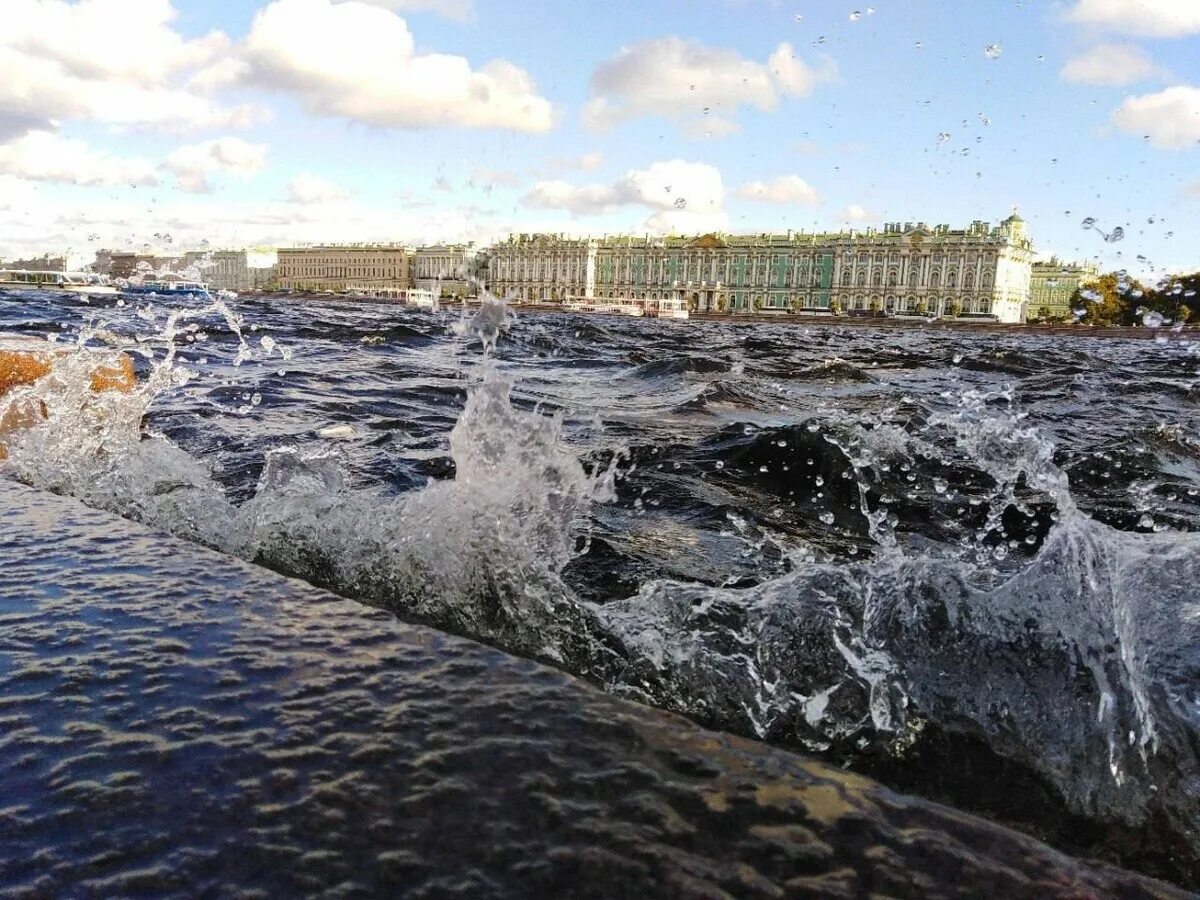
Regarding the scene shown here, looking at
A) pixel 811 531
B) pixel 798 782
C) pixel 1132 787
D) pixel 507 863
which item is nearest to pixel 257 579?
pixel 507 863

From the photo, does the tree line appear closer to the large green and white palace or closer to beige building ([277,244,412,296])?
the large green and white palace

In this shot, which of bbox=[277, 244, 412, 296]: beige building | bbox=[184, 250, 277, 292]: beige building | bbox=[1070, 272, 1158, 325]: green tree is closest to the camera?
bbox=[1070, 272, 1158, 325]: green tree

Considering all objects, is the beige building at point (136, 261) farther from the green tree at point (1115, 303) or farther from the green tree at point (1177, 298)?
the green tree at point (1177, 298)

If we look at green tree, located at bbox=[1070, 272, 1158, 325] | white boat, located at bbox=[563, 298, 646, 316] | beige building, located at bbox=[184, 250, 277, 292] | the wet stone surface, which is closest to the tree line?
green tree, located at bbox=[1070, 272, 1158, 325]

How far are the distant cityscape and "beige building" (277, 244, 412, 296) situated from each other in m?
0.29

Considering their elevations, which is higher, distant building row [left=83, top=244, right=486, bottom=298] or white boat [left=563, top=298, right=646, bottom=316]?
→ distant building row [left=83, top=244, right=486, bottom=298]

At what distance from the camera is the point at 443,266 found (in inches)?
4953

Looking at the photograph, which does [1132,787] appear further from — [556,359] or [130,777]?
[556,359]

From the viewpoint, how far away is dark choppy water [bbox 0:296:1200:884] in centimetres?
166

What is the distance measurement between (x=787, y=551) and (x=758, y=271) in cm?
10534

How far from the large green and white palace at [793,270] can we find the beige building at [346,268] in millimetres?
22803

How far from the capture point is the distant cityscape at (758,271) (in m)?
88.6

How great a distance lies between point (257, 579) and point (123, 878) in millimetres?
925

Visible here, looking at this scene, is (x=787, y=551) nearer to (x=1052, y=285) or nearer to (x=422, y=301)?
(x=422, y=301)
